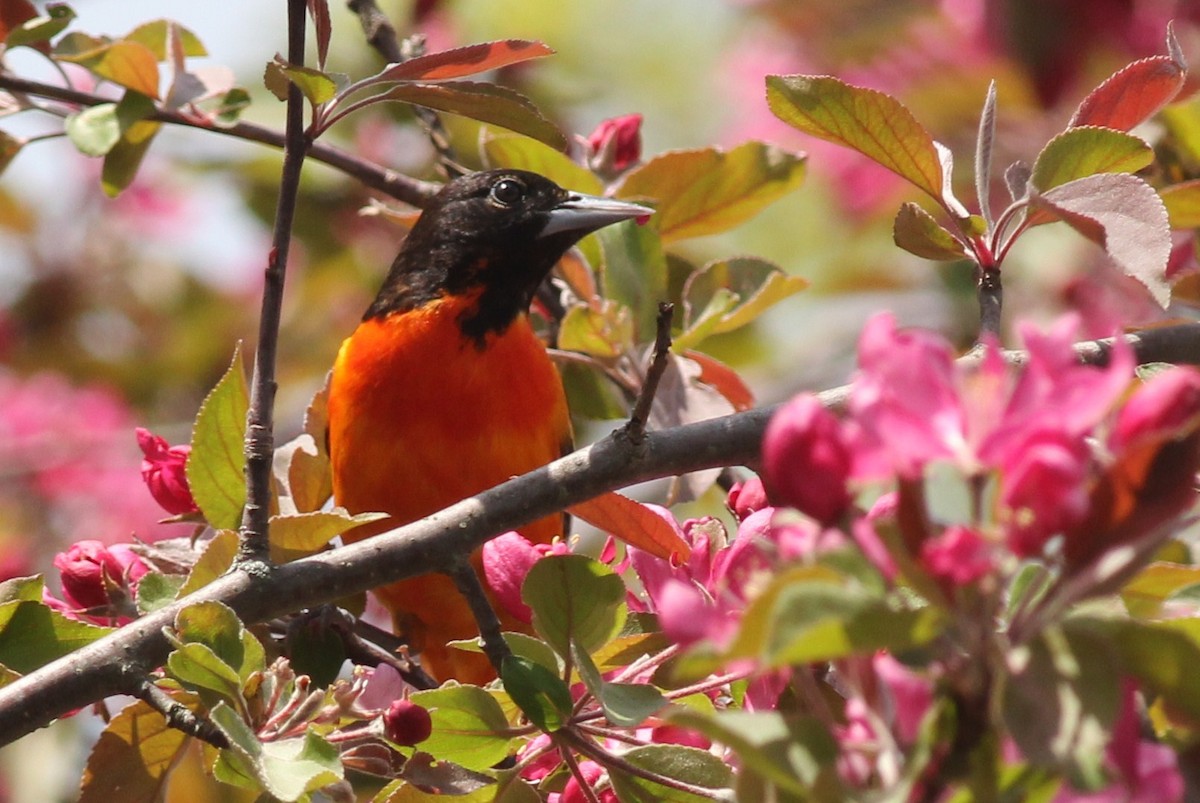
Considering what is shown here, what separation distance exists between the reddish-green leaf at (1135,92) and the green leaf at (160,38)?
1.74 meters

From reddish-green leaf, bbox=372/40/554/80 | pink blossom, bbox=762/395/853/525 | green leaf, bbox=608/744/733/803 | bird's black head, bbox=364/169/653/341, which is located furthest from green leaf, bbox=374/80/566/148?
bird's black head, bbox=364/169/653/341

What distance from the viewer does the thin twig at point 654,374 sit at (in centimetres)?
196

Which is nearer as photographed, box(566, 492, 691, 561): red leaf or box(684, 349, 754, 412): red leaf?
box(566, 492, 691, 561): red leaf

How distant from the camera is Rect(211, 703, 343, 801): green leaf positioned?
177 cm

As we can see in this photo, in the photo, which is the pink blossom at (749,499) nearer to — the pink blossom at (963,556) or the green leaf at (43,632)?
the green leaf at (43,632)

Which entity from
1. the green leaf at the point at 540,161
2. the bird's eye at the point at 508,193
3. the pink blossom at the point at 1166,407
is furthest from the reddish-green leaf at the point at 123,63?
the pink blossom at the point at 1166,407

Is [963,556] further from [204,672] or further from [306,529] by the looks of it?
[306,529]

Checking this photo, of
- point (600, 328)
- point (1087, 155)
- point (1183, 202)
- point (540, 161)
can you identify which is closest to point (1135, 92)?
point (1087, 155)

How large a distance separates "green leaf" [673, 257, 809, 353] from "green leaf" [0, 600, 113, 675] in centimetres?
133

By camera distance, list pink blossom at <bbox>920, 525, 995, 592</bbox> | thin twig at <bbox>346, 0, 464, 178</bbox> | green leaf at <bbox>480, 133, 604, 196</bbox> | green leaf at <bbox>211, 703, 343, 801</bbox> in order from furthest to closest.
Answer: thin twig at <bbox>346, 0, 464, 178</bbox> < green leaf at <bbox>480, 133, 604, 196</bbox> < green leaf at <bbox>211, 703, 343, 801</bbox> < pink blossom at <bbox>920, 525, 995, 592</bbox>

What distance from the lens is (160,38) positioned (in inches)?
120

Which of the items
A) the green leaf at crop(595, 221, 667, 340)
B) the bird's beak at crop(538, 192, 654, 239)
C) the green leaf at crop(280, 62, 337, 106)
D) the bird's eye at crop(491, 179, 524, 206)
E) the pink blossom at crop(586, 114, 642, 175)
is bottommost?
the green leaf at crop(595, 221, 667, 340)

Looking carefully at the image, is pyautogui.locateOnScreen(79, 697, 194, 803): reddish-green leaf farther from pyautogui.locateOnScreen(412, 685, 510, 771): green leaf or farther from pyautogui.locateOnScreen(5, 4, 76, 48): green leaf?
pyautogui.locateOnScreen(5, 4, 76, 48): green leaf

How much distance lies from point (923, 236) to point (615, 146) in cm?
133
